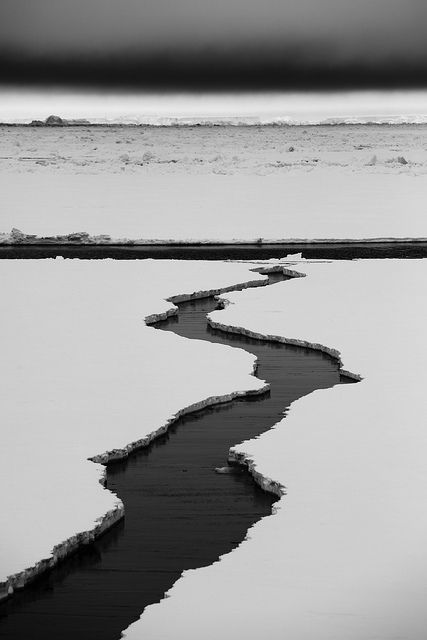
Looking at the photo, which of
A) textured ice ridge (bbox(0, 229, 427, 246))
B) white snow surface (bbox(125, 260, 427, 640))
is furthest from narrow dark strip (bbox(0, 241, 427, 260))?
white snow surface (bbox(125, 260, 427, 640))

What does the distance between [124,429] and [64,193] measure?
15.9m

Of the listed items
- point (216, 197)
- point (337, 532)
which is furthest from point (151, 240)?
point (337, 532)

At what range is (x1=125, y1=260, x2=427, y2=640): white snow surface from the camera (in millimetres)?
3273

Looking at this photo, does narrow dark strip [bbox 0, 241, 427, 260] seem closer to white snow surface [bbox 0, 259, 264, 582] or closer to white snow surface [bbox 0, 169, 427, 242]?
white snow surface [bbox 0, 169, 427, 242]

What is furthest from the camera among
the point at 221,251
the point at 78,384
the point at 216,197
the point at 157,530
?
the point at 216,197

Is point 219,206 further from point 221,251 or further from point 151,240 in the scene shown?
point 221,251

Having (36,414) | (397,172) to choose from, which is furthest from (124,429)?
(397,172)

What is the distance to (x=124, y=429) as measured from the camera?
5.24 m

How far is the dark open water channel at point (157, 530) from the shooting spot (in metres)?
3.48

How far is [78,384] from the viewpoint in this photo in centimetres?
620

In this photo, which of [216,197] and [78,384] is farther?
[216,197]

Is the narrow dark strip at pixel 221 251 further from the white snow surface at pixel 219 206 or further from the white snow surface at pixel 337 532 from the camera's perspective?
the white snow surface at pixel 337 532

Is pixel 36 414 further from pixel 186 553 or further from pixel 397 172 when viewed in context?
pixel 397 172

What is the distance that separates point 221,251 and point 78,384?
26.2 feet
